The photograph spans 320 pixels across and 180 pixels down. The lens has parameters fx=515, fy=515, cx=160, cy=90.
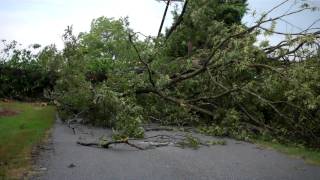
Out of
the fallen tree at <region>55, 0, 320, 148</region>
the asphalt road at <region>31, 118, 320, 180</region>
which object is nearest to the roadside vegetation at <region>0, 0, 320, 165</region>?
the fallen tree at <region>55, 0, 320, 148</region>

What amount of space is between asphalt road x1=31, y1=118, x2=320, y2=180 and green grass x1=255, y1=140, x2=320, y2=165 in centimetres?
28

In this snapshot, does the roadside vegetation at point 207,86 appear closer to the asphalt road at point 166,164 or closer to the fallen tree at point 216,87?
the fallen tree at point 216,87

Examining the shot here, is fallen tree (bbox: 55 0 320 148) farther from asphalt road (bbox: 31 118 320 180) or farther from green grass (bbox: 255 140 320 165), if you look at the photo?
asphalt road (bbox: 31 118 320 180)

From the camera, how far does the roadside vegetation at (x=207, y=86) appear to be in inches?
467

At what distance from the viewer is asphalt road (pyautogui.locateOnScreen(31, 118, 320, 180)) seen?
24.2 ft

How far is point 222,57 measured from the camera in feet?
42.3

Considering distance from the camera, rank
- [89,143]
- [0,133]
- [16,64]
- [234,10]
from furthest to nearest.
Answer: [234,10] < [16,64] < [0,133] < [89,143]

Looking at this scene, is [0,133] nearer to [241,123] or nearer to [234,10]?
[241,123]

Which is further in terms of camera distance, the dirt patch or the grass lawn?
the dirt patch

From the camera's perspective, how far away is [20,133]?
10820 mm

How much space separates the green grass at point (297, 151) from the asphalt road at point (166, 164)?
277 millimetres

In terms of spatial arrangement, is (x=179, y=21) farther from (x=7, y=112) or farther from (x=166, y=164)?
(x=166, y=164)

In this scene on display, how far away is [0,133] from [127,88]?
4.06m

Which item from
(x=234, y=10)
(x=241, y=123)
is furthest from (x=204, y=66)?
(x=234, y=10)
